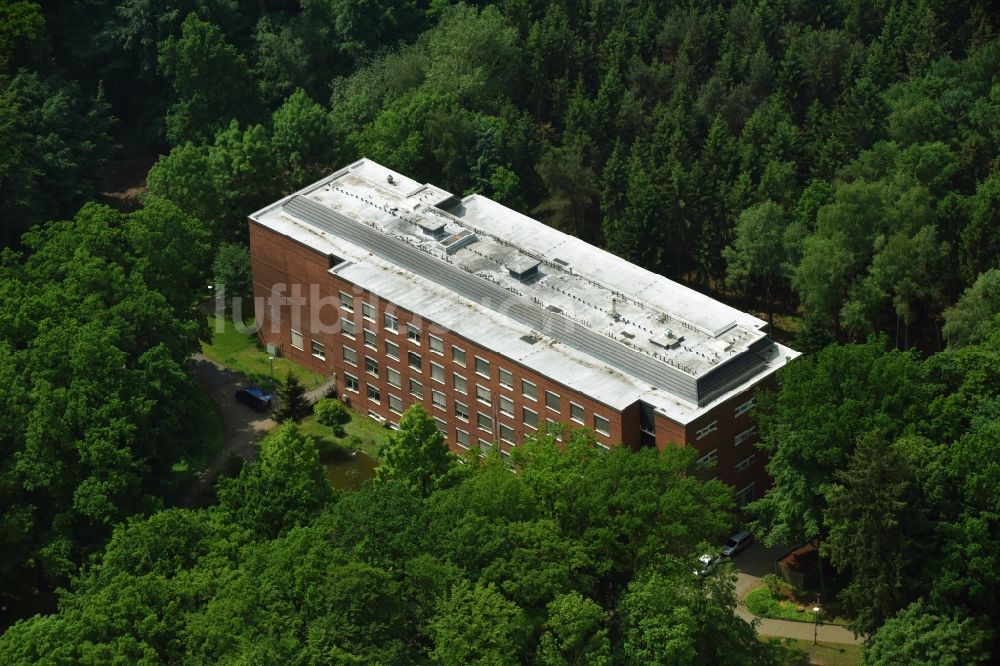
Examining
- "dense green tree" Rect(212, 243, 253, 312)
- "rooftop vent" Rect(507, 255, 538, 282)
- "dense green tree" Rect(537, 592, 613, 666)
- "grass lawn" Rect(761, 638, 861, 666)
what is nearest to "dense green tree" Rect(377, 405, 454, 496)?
"rooftop vent" Rect(507, 255, 538, 282)

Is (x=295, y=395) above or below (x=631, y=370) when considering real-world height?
below

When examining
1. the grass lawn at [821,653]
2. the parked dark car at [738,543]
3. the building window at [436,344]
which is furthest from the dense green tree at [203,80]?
the grass lawn at [821,653]

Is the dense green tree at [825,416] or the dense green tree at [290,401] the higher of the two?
the dense green tree at [825,416]

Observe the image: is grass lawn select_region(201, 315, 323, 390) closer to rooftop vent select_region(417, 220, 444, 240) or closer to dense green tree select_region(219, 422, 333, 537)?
rooftop vent select_region(417, 220, 444, 240)

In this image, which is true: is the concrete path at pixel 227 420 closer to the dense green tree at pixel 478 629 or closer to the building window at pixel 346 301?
the building window at pixel 346 301

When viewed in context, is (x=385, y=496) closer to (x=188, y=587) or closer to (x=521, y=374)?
(x=188, y=587)

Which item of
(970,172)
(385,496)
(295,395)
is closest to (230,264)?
(295,395)
